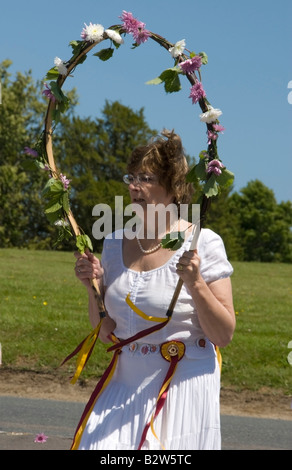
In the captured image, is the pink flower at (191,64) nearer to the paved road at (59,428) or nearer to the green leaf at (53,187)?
the green leaf at (53,187)

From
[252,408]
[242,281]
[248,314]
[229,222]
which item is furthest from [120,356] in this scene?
[229,222]

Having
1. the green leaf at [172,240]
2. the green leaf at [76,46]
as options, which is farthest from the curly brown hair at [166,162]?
the green leaf at [76,46]

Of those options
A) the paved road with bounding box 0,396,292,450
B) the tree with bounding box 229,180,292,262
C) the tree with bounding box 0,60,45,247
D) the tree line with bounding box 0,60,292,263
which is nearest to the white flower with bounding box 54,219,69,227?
the paved road with bounding box 0,396,292,450

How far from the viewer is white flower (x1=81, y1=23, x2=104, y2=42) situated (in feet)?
11.5

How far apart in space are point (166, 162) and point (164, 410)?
1039 millimetres

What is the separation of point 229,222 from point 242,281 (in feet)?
137

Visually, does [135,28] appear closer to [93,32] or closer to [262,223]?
[93,32]

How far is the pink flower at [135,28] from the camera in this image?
346cm

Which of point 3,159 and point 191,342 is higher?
point 3,159

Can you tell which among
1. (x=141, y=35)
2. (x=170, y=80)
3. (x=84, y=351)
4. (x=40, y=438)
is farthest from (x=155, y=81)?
(x=40, y=438)

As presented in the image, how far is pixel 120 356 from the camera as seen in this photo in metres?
3.34

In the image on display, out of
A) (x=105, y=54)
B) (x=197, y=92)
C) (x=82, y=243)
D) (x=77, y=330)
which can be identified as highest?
(x=105, y=54)

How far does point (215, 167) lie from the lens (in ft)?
10.5

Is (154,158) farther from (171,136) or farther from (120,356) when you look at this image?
(120,356)
